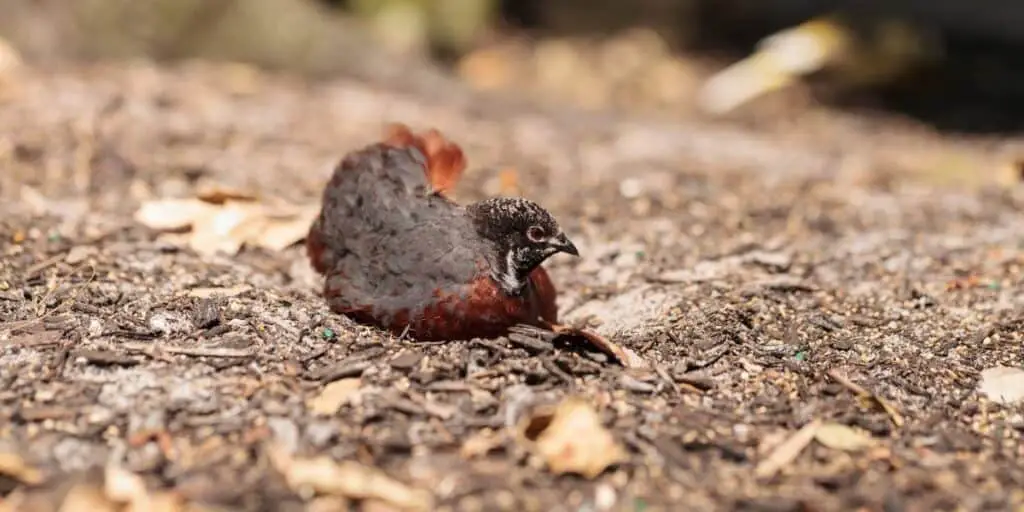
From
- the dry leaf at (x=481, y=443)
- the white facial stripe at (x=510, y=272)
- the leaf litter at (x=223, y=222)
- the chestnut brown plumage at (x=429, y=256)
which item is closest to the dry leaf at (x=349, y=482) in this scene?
the dry leaf at (x=481, y=443)

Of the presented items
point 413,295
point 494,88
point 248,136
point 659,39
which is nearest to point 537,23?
point 659,39

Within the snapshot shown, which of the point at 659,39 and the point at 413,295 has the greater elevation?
the point at 659,39

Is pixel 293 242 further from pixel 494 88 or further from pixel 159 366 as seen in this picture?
pixel 494 88

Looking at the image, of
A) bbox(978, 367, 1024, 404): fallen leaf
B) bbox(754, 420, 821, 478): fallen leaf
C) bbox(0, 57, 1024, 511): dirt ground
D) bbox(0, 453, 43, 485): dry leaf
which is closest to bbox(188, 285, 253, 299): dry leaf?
bbox(0, 57, 1024, 511): dirt ground

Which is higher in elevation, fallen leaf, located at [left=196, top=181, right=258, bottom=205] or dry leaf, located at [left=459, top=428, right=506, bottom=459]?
fallen leaf, located at [left=196, top=181, right=258, bottom=205]

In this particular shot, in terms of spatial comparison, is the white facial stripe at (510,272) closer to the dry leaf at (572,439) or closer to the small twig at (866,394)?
the dry leaf at (572,439)

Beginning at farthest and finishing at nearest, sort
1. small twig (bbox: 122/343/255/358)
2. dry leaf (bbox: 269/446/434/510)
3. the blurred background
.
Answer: the blurred background, small twig (bbox: 122/343/255/358), dry leaf (bbox: 269/446/434/510)

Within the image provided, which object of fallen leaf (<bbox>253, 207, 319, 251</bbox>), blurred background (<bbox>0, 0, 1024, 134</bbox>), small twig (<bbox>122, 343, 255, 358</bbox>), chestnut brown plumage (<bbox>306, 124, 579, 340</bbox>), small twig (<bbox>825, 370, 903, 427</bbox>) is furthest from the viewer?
blurred background (<bbox>0, 0, 1024, 134</bbox>)

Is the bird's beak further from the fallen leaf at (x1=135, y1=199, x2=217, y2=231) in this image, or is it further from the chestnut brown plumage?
the fallen leaf at (x1=135, y1=199, x2=217, y2=231)
